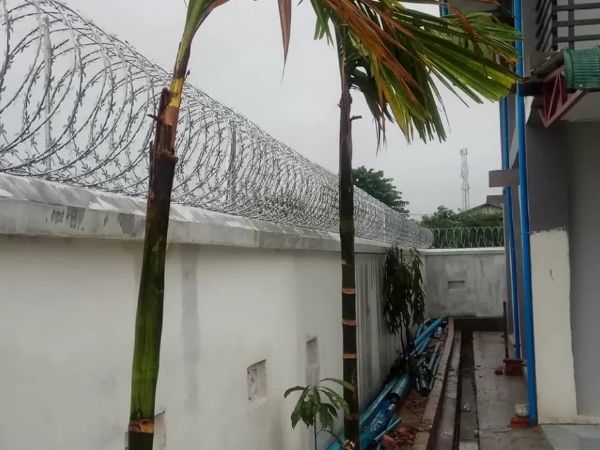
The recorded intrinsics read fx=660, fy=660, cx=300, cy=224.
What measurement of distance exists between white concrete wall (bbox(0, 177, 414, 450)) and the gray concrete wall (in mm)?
2857

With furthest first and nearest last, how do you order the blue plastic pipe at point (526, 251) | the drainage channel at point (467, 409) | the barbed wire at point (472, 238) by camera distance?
1. the barbed wire at point (472, 238)
2. the drainage channel at point (467, 409)
3. the blue plastic pipe at point (526, 251)

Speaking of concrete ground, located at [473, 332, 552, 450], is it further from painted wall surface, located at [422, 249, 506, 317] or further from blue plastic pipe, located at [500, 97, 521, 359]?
painted wall surface, located at [422, 249, 506, 317]

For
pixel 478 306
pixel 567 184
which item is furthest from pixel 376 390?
pixel 478 306

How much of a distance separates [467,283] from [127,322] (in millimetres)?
15087

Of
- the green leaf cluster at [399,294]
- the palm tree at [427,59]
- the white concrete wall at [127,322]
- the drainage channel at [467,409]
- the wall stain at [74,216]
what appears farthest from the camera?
the green leaf cluster at [399,294]

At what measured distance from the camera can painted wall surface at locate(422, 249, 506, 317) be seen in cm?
1692

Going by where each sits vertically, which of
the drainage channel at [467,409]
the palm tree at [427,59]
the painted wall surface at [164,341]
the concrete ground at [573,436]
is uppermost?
the palm tree at [427,59]

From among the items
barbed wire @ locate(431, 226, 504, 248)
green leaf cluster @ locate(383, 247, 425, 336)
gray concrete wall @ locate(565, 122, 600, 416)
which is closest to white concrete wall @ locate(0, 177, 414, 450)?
gray concrete wall @ locate(565, 122, 600, 416)

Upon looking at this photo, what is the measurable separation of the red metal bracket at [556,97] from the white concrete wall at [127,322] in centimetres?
237

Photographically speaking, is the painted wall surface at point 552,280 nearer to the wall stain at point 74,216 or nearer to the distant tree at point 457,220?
the wall stain at point 74,216

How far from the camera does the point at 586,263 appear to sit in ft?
22.0

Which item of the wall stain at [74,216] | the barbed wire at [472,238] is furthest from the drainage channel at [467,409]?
the wall stain at [74,216]

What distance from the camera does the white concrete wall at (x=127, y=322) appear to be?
2.24 m

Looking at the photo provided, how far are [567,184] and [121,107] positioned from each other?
17.6 ft
